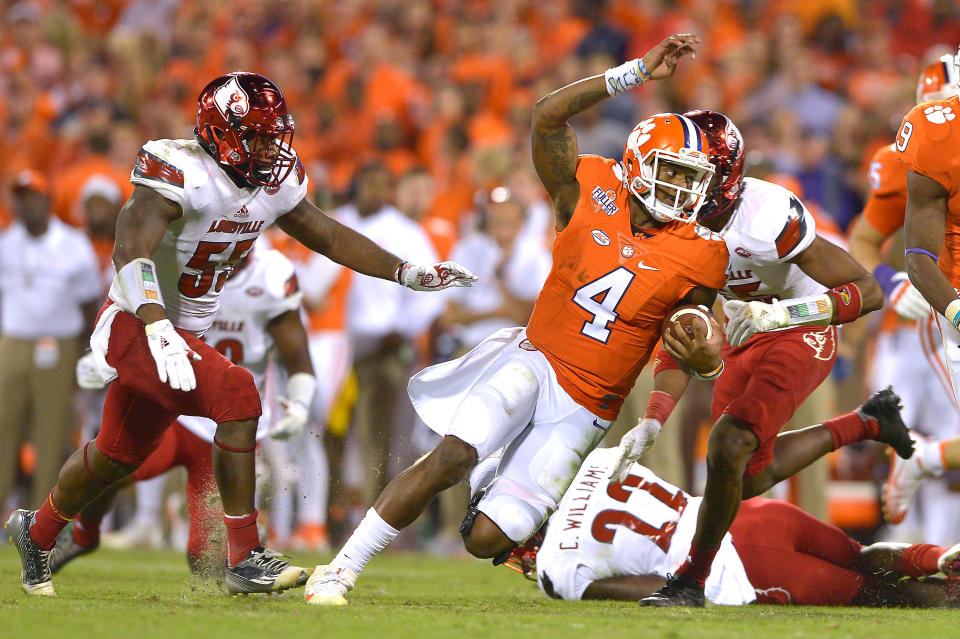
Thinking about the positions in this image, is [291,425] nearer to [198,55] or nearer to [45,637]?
[45,637]

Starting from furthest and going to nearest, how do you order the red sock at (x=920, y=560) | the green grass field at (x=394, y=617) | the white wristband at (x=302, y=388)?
the white wristband at (x=302, y=388)
the red sock at (x=920, y=560)
the green grass field at (x=394, y=617)

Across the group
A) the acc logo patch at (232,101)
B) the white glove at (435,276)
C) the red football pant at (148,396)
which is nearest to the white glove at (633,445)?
the white glove at (435,276)

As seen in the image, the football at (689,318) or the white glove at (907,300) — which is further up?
the football at (689,318)

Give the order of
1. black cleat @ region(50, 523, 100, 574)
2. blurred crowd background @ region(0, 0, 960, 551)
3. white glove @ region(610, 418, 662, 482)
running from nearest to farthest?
1. white glove @ region(610, 418, 662, 482)
2. black cleat @ region(50, 523, 100, 574)
3. blurred crowd background @ region(0, 0, 960, 551)

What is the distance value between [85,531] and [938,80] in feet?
15.0

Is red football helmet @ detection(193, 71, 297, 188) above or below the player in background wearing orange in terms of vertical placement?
above

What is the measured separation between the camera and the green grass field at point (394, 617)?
3912 mm

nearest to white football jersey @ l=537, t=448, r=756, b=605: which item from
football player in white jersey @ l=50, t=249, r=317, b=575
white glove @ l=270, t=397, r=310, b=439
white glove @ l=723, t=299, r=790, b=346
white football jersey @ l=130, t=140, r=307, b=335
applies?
white glove @ l=723, t=299, r=790, b=346

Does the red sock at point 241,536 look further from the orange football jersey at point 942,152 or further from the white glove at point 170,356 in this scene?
the orange football jersey at point 942,152

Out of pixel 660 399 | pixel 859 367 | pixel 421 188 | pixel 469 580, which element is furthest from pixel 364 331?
pixel 660 399

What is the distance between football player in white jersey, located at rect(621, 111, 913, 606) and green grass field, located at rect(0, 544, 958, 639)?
0.51m

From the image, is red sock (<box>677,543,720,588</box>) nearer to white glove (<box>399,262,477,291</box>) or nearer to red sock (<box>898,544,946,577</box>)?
red sock (<box>898,544,946,577</box>)

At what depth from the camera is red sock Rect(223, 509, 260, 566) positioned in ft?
16.0

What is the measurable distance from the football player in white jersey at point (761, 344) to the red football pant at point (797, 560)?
183mm
